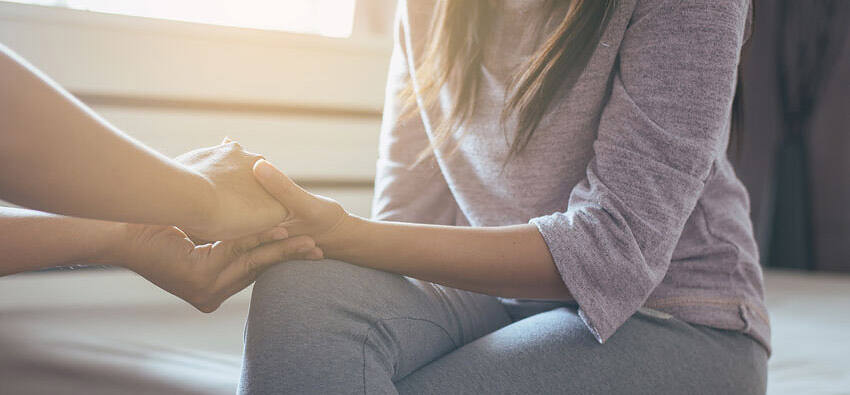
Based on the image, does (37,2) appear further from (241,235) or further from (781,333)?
(781,333)

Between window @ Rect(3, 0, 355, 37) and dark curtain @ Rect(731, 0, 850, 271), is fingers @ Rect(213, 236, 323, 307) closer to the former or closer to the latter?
window @ Rect(3, 0, 355, 37)

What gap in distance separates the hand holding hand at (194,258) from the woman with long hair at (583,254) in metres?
0.04

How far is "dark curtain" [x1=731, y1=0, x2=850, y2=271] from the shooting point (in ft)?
6.04

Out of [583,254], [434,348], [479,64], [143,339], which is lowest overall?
[143,339]

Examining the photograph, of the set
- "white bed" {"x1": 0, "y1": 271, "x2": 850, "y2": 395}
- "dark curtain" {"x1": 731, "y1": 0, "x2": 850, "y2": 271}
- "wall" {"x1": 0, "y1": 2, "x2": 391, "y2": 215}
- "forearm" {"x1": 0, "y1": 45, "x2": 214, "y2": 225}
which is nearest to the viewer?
"forearm" {"x1": 0, "y1": 45, "x2": 214, "y2": 225}

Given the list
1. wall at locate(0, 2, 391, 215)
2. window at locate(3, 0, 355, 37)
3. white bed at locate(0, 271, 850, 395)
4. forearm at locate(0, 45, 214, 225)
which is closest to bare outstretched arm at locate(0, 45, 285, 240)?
forearm at locate(0, 45, 214, 225)

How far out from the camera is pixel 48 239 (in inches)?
27.8

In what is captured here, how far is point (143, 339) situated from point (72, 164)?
684mm

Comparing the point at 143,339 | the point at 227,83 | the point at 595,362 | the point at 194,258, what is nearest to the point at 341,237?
the point at 194,258

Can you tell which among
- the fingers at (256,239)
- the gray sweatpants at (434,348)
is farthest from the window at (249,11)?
the gray sweatpants at (434,348)

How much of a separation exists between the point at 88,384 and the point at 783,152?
6.05 feet

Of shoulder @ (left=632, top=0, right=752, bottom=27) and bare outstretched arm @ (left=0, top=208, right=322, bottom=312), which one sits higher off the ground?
shoulder @ (left=632, top=0, right=752, bottom=27)

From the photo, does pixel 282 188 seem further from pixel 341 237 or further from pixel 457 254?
pixel 457 254

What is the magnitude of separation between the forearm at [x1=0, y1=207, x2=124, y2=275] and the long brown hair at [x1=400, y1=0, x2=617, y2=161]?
0.39 metres
